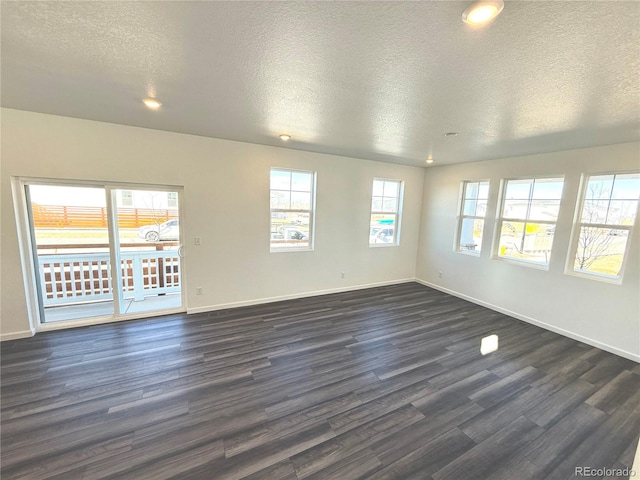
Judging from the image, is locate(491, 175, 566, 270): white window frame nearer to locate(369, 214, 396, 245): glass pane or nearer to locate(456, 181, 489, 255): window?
locate(456, 181, 489, 255): window

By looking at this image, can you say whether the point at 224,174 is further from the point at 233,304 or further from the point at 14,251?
Answer: the point at 14,251

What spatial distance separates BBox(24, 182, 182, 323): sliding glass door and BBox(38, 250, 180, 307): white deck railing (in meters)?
0.01

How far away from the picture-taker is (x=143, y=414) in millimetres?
2043

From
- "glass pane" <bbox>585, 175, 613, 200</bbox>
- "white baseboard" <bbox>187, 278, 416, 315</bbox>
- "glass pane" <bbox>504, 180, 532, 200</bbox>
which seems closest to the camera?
"glass pane" <bbox>585, 175, 613, 200</bbox>

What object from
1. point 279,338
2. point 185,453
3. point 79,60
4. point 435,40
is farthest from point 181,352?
point 435,40

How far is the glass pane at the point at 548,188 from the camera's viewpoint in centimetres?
373

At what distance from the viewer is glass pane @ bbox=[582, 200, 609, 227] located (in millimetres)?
3338

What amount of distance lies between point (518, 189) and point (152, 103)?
5314mm

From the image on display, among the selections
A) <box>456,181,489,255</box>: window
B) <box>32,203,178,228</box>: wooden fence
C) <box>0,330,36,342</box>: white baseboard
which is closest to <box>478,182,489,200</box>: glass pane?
<box>456,181,489,255</box>: window

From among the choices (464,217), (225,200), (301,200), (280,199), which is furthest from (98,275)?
(464,217)

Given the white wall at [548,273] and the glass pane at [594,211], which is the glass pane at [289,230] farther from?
the glass pane at [594,211]

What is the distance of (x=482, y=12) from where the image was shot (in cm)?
113

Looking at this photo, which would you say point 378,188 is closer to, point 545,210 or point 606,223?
point 545,210

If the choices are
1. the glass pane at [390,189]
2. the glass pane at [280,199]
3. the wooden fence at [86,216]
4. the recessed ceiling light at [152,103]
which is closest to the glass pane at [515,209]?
the glass pane at [390,189]
